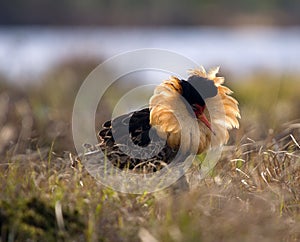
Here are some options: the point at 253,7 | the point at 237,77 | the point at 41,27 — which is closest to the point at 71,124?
the point at 237,77

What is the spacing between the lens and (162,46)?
792 inches

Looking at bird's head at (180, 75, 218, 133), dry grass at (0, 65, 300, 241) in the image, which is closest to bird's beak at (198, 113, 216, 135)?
bird's head at (180, 75, 218, 133)

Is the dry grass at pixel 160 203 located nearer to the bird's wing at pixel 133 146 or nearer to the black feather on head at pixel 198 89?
the bird's wing at pixel 133 146

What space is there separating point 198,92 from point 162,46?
47.9ft

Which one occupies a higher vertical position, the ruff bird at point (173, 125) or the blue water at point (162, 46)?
the ruff bird at point (173, 125)

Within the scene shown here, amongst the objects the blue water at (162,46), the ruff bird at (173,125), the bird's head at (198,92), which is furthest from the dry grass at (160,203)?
the blue water at (162,46)

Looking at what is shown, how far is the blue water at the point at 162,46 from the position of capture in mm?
13094

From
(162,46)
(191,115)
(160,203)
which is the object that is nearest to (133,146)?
(191,115)

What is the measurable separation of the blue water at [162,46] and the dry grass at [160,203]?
5133 millimetres

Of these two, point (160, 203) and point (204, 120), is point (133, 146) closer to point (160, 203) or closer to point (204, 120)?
point (204, 120)

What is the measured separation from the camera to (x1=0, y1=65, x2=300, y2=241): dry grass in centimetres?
446

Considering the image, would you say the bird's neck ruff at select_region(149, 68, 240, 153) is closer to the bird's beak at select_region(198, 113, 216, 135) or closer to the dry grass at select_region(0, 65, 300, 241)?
the bird's beak at select_region(198, 113, 216, 135)

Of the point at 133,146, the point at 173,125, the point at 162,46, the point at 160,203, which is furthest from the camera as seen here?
the point at 162,46

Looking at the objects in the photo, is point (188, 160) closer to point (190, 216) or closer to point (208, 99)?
point (208, 99)
